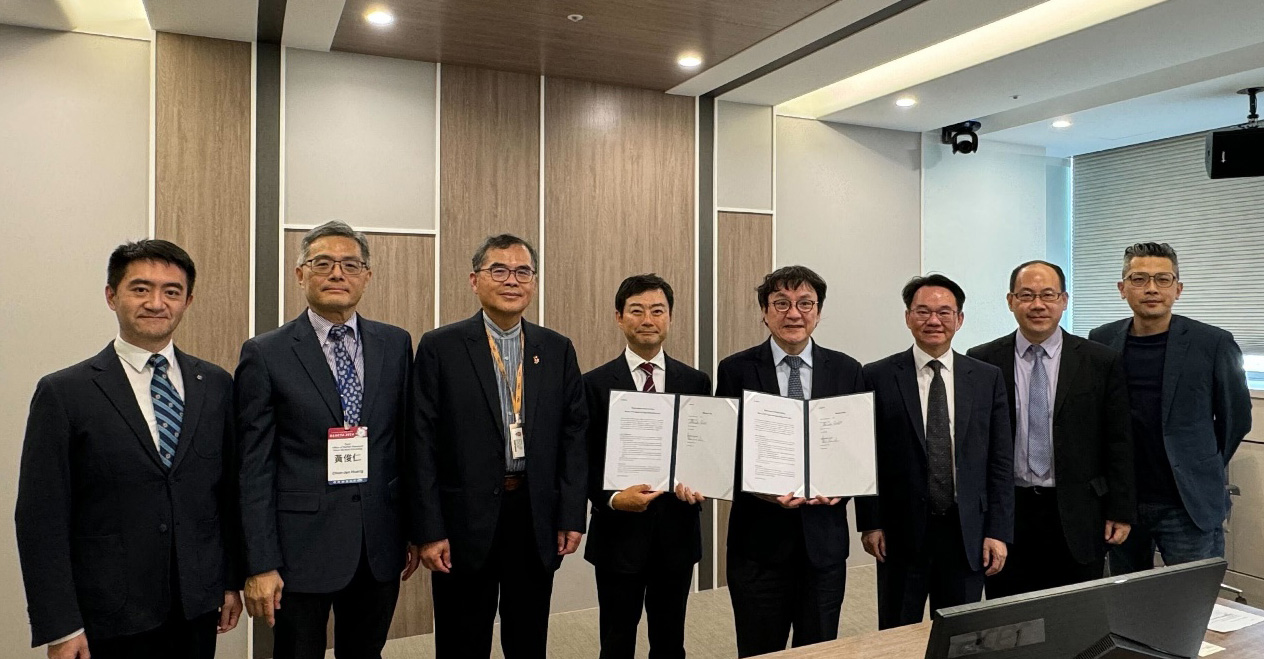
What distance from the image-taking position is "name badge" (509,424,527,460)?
249 cm

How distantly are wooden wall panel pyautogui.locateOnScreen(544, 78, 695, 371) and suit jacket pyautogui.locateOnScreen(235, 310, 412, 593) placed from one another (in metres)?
2.20

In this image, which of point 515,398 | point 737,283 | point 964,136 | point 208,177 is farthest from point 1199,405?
point 208,177

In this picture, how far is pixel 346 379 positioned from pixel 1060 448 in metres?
2.50

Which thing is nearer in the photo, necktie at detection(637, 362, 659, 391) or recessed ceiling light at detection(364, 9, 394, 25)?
necktie at detection(637, 362, 659, 391)

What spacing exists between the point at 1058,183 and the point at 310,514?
6847mm

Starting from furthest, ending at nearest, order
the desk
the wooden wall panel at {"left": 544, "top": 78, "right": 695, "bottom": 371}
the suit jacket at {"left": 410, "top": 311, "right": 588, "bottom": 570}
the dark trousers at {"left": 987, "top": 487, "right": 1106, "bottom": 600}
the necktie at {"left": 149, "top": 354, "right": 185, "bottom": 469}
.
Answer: the wooden wall panel at {"left": 544, "top": 78, "right": 695, "bottom": 371}, the dark trousers at {"left": 987, "top": 487, "right": 1106, "bottom": 600}, the suit jacket at {"left": 410, "top": 311, "right": 588, "bottom": 570}, the necktie at {"left": 149, "top": 354, "right": 185, "bottom": 469}, the desk

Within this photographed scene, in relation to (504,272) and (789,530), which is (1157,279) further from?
(504,272)

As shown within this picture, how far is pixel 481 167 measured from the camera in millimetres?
4273

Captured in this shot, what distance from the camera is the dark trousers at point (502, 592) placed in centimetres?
251

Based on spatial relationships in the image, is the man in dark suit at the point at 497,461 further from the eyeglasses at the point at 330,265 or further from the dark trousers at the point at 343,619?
the eyeglasses at the point at 330,265

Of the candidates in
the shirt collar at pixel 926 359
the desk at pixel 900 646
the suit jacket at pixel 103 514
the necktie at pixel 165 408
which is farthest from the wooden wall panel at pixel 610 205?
the desk at pixel 900 646

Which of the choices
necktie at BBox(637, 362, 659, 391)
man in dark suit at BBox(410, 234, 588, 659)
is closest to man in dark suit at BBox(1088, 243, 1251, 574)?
necktie at BBox(637, 362, 659, 391)

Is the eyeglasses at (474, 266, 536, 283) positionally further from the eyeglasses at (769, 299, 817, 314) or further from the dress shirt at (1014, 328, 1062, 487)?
the dress shirt at (1014, 328, 1062, 487)

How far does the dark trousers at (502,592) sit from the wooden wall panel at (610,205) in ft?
6.66
